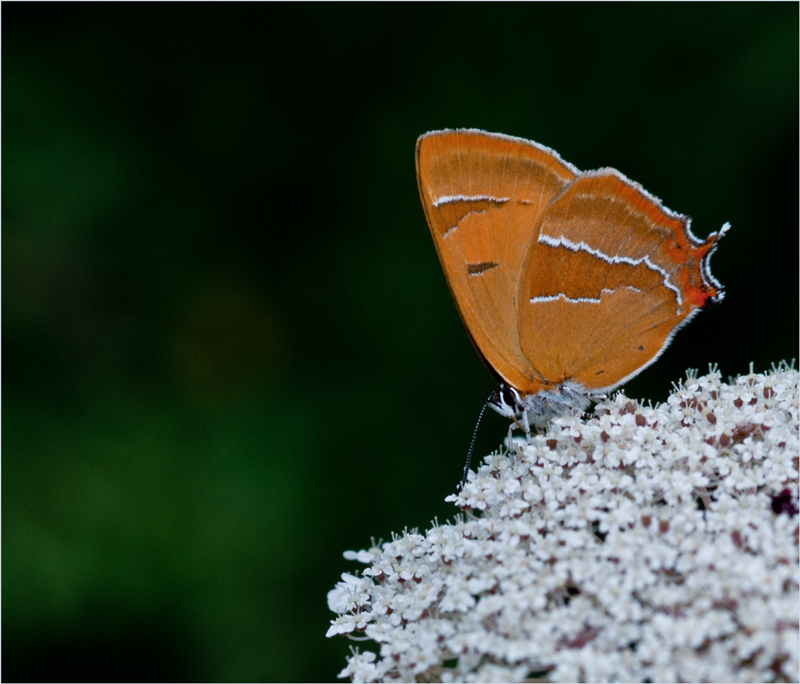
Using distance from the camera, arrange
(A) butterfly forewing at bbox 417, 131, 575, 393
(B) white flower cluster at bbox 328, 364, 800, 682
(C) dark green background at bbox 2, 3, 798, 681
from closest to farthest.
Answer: (B) white flower cluster at bbox 328, 364, 800, 682 → (A) butterfly forewing at bbox 417, 131, 575, 393 → (C) dark green background at bbox 2, 3, 798, 681

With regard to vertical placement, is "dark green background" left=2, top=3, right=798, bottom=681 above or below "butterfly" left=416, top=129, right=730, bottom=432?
above

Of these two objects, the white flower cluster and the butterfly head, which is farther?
the butterfly head

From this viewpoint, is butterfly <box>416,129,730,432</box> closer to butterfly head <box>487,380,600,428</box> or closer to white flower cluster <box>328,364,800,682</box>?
butterfly head <box>487,380,600,428</box>

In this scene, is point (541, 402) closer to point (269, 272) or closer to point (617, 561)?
point (617, 561)

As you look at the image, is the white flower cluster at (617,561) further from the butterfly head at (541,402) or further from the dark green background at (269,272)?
the dark green background at (269,272)

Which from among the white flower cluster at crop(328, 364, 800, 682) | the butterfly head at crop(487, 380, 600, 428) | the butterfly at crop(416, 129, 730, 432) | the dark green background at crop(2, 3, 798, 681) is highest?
the dark green background at crop(2, 3, 798, 681)

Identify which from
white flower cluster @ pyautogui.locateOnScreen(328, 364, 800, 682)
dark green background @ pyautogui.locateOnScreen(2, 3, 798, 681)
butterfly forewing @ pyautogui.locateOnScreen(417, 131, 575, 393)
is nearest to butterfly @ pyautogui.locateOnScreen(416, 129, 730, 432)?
butterfly forewing @ pyautogui.locateOnScreen(417, 131, 575, 393)
